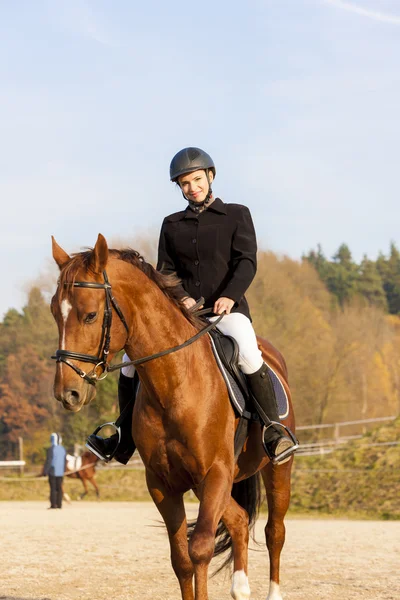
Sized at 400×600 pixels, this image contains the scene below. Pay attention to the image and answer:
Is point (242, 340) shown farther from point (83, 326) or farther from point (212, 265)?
point (83, 326)

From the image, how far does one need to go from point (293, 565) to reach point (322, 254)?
13760 centimetres

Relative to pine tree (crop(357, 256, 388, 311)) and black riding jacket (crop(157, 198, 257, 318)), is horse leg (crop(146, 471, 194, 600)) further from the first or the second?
pine tree (crop(357, 256, 388, 311))

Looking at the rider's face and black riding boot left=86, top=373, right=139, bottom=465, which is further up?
the rider's face

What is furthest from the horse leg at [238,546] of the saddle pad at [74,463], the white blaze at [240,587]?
the saddle pad at [74,463]

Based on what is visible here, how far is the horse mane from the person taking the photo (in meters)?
5.21

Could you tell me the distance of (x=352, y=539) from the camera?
1427 cm

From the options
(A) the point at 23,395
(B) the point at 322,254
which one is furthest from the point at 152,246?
(B) the point at 322,254

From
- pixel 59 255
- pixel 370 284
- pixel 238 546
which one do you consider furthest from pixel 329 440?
pixel 370 284

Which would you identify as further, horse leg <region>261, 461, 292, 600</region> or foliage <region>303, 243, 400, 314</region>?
foliage <region>303, 243, 400, 314</region>

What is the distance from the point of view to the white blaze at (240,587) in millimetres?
6309

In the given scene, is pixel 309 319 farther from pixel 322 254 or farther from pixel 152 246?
pixel 322 254

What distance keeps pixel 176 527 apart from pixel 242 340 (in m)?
1.43

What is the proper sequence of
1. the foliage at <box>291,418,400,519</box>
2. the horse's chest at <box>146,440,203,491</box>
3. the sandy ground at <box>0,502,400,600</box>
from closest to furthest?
the horse's chest at <box>146,440,203,491</box>
the sandy ground at <box>0,502,400,600</box>
the foliage at <box>291,418,400,519</box>

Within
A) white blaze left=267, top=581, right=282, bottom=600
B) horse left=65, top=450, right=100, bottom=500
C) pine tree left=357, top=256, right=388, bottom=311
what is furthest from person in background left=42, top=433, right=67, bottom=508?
pine tree left=357, top=256, right=388, bottom=311
